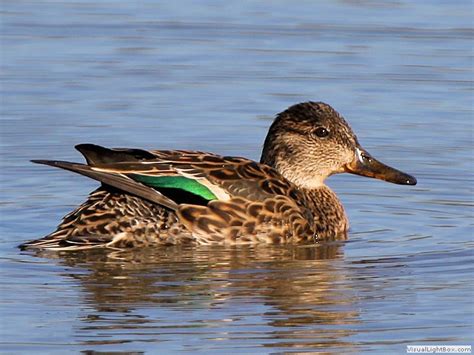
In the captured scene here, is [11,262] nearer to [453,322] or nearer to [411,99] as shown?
[453,322]

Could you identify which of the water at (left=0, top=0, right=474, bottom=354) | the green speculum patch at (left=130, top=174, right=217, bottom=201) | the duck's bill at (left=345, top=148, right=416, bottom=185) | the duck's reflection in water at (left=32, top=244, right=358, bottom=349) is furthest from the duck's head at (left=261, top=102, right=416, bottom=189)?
the green speculum patch at (left=130, top=174, right=217, bottom=201)

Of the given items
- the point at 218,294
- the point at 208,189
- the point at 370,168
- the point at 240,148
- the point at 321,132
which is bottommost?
the point at 218,294

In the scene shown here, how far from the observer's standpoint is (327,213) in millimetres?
13383

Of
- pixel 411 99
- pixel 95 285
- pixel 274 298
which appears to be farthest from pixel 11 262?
pixel 411 99

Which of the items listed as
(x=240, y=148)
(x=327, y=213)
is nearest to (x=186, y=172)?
(x=327, y=213)

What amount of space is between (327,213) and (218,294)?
7.62ft

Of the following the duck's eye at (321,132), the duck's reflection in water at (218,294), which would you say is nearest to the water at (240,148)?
the duck's reflection in water at (218,294)

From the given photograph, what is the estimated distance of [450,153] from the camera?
605 inches

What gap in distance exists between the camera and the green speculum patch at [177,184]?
12422 millimetres

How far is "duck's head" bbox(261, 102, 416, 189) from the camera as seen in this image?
13.6 metres

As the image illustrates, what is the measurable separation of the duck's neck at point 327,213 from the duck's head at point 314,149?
0.14 m

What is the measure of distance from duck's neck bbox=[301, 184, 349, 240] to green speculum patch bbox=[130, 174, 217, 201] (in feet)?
3.50

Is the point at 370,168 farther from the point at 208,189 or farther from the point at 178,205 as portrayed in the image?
the point at 178,205

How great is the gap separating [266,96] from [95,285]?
18.8 ft
